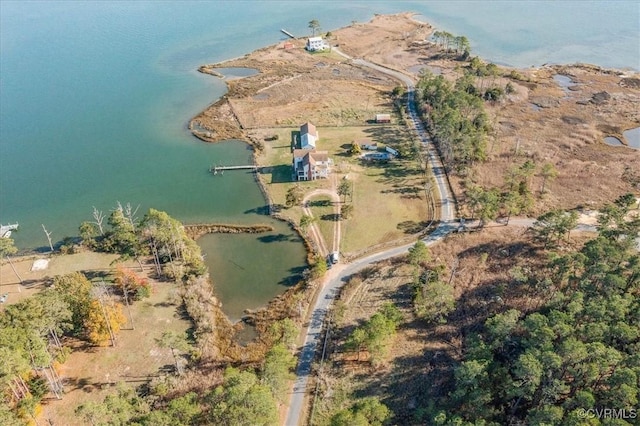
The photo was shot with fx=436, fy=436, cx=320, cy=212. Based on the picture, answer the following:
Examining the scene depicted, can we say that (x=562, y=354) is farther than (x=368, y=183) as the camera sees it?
No

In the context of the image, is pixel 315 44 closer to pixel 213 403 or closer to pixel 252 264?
pixel 252 264

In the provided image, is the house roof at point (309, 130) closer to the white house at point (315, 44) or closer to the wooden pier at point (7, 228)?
the wooden pier at point (7, 228)

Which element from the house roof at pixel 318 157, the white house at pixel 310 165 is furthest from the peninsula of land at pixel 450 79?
the house roof at pixel 318 157

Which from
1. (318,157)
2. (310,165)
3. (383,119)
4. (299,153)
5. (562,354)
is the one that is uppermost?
(383,119)

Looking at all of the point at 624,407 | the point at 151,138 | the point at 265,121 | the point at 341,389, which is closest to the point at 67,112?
the point at 151,138

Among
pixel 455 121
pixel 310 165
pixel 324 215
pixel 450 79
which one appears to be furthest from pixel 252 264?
pixel 450 79
